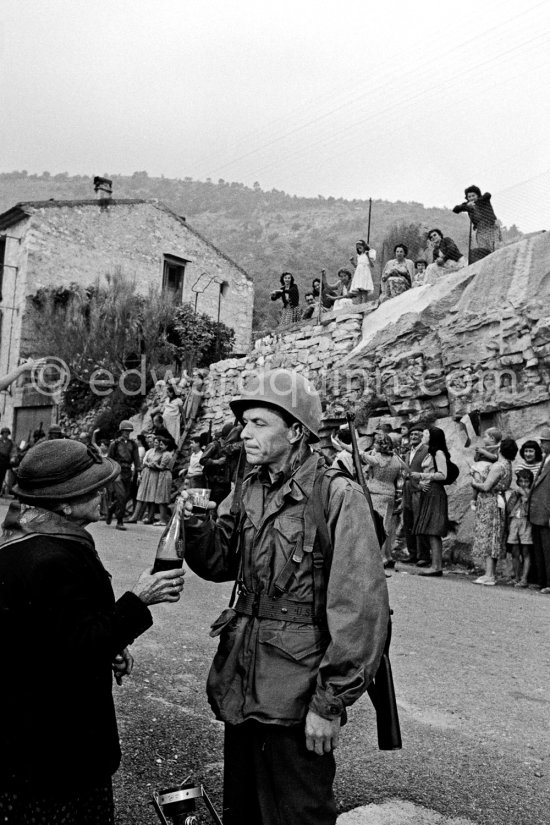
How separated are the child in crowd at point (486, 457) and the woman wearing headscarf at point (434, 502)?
0.38 metres

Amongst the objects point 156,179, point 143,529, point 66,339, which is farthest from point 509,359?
point 156,179

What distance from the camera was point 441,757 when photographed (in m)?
3.43

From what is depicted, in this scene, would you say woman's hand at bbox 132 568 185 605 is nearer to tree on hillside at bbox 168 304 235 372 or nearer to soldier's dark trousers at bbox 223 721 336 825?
soldier's dark trousers at bbox 223 721 336 825

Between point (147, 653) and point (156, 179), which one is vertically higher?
point (156, 179)

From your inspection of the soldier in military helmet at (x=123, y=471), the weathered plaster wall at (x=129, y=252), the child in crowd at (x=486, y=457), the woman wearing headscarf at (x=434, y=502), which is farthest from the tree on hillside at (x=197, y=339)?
the child in crowd at (x=486, y=457)

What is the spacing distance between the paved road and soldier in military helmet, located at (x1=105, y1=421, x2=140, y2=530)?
239 inches

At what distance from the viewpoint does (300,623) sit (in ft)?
7.28

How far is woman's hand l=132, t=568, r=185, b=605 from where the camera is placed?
2.20 m

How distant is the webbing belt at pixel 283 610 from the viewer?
2.22 metres

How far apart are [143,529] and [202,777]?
31.0 feet

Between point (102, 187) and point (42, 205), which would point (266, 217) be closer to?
point (102, 187)

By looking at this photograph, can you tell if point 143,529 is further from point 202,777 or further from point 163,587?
point 163,587

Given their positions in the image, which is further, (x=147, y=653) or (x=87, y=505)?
(x=147, y=653)

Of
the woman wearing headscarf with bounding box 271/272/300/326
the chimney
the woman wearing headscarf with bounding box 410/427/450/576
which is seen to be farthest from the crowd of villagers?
the chimney
